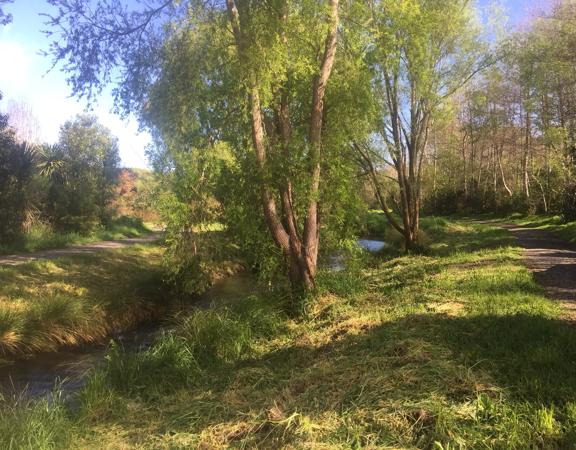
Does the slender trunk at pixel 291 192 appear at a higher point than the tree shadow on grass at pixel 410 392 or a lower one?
higher

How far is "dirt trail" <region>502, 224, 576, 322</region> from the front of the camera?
8488 mm

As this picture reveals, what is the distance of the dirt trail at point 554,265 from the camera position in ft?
27.8

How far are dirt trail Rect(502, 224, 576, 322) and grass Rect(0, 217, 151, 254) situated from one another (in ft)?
58.2

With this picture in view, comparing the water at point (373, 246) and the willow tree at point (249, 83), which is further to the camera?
the water at point (373, 246)

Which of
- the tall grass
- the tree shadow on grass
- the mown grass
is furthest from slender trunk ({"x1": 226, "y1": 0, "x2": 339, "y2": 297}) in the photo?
the tall grass

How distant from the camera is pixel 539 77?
2131 centimetres

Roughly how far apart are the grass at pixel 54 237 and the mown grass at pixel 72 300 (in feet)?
10.1

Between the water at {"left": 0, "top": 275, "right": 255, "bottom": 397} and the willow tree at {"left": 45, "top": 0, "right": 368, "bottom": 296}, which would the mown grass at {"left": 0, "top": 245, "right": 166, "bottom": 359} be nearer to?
the water at {"left": 0, "top": 275, "right": 255, "bottom": 397}

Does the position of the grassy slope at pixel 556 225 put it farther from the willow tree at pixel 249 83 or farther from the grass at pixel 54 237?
the grass at pixel 54 237

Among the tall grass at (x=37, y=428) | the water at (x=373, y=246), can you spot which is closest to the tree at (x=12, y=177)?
the water at (x=373, y=246)

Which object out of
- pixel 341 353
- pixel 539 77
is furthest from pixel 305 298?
pixel 539 77

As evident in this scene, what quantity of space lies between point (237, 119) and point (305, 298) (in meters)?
4.33

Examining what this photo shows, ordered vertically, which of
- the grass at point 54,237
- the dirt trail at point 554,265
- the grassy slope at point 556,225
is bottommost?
the dirt trail at point 554,265

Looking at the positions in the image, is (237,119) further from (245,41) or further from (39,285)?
(39,285)
